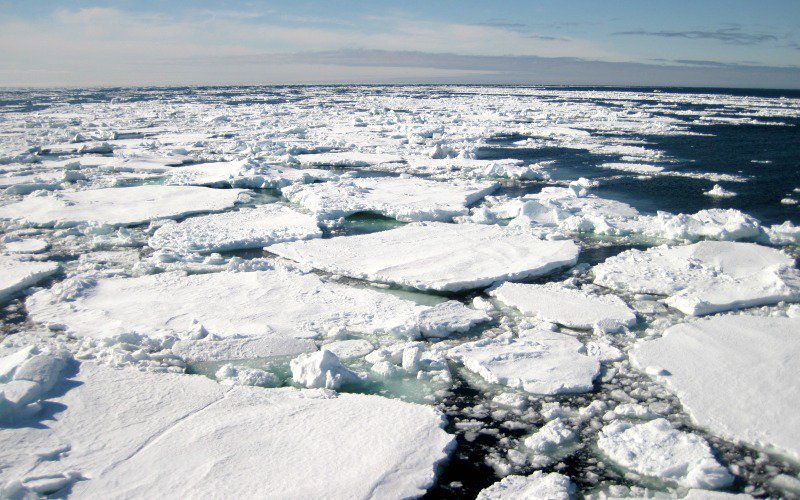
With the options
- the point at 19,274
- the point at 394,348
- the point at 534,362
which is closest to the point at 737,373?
the point at 534,362

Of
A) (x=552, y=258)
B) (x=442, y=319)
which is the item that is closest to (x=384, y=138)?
(x=552, y=258)

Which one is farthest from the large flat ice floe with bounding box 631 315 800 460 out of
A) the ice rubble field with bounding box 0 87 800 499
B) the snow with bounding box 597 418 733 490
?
the snow with bounding box 597 418 733 490

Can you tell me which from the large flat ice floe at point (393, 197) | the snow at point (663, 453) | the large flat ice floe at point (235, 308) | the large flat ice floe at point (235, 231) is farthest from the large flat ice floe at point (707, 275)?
the large flat ice floe at point (235, 231)

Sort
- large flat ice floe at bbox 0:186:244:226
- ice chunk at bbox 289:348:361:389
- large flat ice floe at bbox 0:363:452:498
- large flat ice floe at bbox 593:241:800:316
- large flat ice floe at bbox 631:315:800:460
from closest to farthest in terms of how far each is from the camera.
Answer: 1. large flat ice floe at bbox 0:363:452:498
2. large flat ice floe at bbox 631:315:800:460
3. ice chunk at bbox 289:348:361:389
4. large flat ice floe at bbox 593:241:800:316
5. large flat ice floe at bbox 0:186:244:226

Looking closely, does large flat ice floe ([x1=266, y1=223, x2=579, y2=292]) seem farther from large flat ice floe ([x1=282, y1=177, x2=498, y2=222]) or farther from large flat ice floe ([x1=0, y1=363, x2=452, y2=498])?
large flat ice floe ([x1=0, y1=363, x2=452, y2=498])

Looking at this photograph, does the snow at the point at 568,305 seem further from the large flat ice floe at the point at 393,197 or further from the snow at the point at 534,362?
the large flat ice floe at the point at 393,197

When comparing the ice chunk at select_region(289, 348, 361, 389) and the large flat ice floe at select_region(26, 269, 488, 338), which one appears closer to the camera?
the ice chunk at select_region(289, 348, 361, 389)

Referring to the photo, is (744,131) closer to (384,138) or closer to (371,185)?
(384,138)
